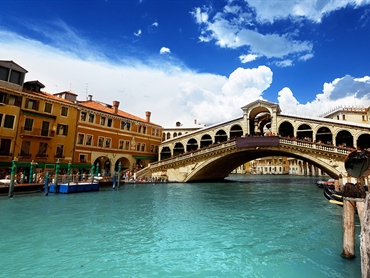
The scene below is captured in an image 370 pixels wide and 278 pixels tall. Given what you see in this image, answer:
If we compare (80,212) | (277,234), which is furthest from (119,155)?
(277,234)

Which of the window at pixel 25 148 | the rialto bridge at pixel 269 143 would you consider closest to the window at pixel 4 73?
the window at pixel 25 148

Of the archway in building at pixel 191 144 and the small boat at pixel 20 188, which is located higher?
the archway in building at pixel 191 144

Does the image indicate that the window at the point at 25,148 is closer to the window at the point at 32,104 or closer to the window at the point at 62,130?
the window at the point at 62,130

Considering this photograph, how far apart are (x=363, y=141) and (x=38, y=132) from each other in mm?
36566

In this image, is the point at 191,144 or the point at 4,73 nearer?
the point at 4,73

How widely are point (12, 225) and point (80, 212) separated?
329 cm

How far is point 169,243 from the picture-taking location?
318 inches

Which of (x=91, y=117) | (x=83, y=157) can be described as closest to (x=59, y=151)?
(x=83, y=157)

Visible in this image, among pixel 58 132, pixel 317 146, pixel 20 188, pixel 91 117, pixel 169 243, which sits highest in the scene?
pixel 91 117

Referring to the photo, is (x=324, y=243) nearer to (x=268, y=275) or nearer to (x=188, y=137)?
(x=268, y=275)

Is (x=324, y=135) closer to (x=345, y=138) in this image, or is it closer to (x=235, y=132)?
(x=345, y=138)

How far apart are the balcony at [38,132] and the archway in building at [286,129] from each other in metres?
28.3

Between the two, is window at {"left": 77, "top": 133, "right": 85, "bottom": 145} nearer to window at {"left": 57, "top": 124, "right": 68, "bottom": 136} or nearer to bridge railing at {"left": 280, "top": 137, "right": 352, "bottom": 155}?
window at {"left": 57, "top": 124, "right": 68, "bottom": 136}

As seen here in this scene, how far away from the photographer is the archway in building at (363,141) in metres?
27.2
